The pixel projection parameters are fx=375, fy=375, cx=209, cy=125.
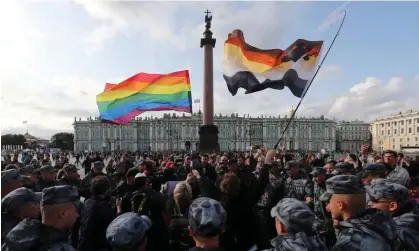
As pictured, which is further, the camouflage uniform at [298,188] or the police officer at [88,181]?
the police officer at [88,181]

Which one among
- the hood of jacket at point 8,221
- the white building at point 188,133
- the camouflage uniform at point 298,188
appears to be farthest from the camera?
the white building at point 188,133

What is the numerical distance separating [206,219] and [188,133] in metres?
116

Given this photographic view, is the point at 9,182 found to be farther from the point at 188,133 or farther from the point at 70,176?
the point at 188,133

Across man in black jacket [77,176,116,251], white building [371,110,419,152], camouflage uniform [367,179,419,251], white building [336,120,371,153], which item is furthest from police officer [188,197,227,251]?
white building [336,120,371,153]

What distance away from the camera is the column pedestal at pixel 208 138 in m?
21.3

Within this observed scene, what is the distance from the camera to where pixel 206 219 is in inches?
93.1

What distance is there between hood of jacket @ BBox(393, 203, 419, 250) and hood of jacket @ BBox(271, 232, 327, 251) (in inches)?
31.0

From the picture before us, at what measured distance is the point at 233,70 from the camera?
41.7 feet

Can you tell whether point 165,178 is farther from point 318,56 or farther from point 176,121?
point 176,121

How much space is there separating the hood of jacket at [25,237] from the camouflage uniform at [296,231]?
4.65ft

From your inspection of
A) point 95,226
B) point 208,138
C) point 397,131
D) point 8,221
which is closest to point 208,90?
point 208,138

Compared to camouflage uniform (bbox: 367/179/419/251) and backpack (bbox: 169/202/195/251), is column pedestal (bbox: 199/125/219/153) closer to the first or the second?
backpack (bbox: 169/202/195/251)

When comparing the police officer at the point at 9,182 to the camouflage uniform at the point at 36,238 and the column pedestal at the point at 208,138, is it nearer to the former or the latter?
the camouflage uniform at the point at 36,238

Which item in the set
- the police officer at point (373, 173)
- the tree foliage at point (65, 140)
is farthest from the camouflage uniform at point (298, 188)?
the tree foliage at point (65, 140)
